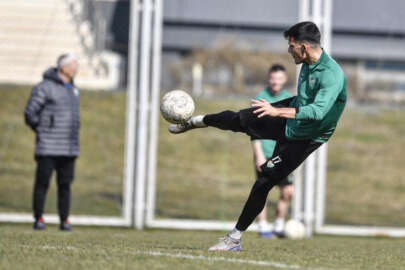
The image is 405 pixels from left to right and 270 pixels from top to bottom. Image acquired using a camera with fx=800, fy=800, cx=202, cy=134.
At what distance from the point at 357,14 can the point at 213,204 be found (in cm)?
342

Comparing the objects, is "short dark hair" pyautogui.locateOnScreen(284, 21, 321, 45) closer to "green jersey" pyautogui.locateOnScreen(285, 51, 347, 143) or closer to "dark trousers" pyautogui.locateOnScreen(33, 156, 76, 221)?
"green jersey" pyautogui.locateOnScreen(285, 51, 347, 143)

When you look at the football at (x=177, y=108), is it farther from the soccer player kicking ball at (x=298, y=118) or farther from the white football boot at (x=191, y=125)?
the soccer player kicking ball at (x=298, y=118)

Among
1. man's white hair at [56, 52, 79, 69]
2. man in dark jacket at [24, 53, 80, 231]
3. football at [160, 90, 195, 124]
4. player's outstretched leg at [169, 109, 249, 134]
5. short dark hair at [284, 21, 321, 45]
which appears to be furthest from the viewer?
man's white hair at [56, 52, 79, 69]

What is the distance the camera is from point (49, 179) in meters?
9.10

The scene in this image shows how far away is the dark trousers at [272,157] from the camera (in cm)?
596

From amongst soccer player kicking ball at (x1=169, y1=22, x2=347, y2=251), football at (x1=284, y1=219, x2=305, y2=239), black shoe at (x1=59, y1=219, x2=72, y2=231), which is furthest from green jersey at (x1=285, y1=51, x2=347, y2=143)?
black shoe at (x1=59, y1=219, x2=72, y2=231)

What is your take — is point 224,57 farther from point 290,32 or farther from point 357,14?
point 290,32

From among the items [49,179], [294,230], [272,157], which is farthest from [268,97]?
[272,157]

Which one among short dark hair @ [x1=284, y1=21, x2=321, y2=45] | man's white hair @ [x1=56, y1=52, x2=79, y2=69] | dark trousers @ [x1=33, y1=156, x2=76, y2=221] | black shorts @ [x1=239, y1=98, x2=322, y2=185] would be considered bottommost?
dark trousers @ [x1=33, y1=156, x2=76, y2=221]

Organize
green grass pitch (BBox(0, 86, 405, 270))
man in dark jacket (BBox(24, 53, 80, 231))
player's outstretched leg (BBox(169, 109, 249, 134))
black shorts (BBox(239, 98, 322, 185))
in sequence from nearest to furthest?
1. black shorts (BBox(239, 98, 322, 185))
2. player's outstretched leg (BBox(169, 109, 249, 134))
3. man in dark jacket (BBox(24, 53, 80, 231))
4. green grass pitch (BBox(0, 86, 405, 270))

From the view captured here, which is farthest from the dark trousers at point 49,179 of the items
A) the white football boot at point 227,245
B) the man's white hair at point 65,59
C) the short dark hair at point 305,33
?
the short dark hair at point 305,33

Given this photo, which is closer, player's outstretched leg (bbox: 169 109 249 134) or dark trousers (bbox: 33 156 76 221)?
player's outstretched leg (bbox: 169 109 249 134)

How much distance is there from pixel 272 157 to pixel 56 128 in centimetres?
373

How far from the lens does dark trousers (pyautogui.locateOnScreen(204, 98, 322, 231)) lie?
5.96m
